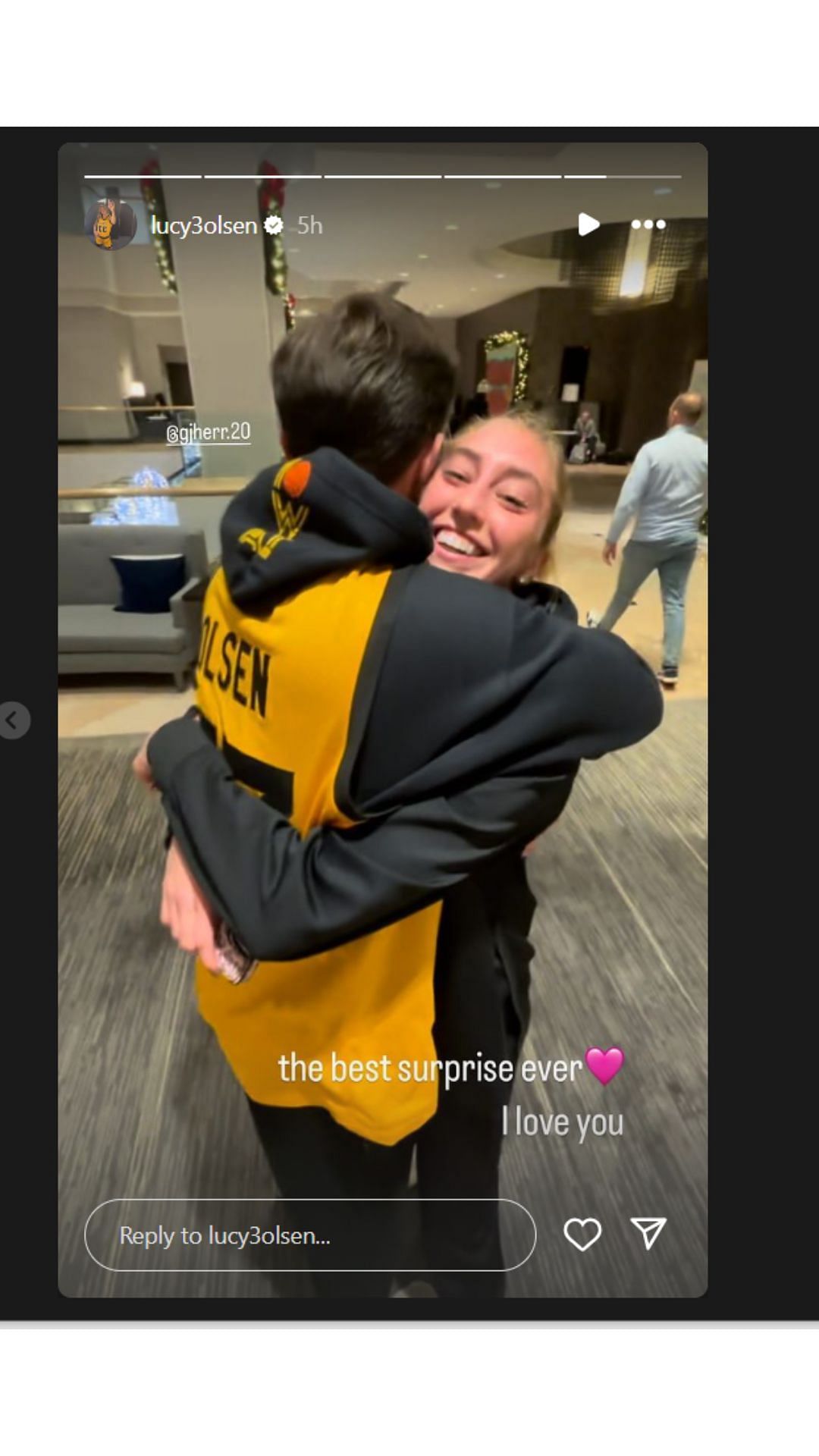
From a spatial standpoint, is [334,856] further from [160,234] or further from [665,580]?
[160,234]

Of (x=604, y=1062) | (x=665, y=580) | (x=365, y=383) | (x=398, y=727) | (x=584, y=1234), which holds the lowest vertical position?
(x=584, y=1234)

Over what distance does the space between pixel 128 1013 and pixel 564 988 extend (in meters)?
0.56

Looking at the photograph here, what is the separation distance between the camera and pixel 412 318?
0.62m

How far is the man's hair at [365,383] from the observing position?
0.58 metres

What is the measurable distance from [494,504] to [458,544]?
2.2 inches

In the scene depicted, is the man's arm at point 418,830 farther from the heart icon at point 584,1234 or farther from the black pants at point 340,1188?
the heart icon at point 584,1234

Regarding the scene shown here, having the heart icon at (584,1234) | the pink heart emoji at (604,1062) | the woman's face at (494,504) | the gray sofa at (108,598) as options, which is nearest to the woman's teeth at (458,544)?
the woman's face at (494,504)

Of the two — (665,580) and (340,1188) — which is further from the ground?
(665,580)

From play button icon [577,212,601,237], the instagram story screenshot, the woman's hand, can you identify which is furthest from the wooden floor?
play button icon [577,212,601,237]

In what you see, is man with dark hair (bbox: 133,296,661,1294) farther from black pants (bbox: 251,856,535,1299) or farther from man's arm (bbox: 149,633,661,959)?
Answer: black pants (bbox: 251,856,535,1299)

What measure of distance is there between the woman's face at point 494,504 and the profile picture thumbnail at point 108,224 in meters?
0.37

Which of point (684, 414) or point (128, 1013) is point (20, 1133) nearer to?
point (128, 1013)

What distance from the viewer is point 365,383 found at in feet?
1.91

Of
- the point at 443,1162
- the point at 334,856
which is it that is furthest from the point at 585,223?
the point at 443,1162
